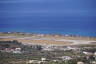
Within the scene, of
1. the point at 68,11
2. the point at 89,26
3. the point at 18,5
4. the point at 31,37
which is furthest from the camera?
the point at 68,11

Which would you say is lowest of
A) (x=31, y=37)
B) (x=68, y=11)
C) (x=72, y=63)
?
(x=72, y=63)

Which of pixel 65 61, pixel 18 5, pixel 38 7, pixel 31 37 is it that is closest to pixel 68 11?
pixel 38 7

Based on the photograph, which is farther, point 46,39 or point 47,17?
point 47,17

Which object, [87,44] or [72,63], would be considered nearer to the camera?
[72,63]

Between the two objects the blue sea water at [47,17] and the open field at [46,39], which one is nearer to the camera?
the open field at [46,39]

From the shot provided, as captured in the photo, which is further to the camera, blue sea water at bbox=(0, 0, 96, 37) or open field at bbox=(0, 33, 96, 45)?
blue sea water at bbox=(0, 0, 96, 37)

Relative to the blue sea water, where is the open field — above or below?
below

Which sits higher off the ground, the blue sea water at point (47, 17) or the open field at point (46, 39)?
the blue sea water at point (47, 17)

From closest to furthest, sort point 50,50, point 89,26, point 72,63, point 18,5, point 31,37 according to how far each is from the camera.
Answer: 1. point 72,63
2. point 50,50
3. point 31,37
4. point 89,26
5. point 18,5

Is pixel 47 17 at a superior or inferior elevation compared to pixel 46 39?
superior

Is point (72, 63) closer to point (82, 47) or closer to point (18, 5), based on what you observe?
point (82, 47)

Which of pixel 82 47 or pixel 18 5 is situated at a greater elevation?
pixel 18 5
